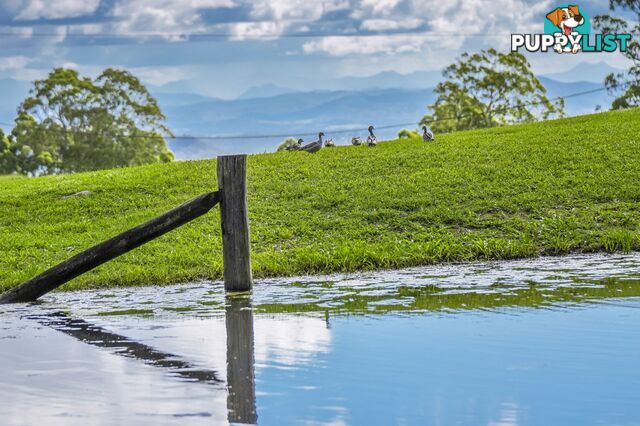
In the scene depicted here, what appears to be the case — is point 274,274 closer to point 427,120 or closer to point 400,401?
point 400,401

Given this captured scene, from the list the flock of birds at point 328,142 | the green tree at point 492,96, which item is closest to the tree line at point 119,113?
the green tree at point 492,96

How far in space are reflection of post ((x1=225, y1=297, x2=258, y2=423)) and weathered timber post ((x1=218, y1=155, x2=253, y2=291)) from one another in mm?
380

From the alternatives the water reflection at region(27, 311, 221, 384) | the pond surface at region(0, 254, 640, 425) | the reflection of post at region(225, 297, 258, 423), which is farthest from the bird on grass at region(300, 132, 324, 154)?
the water reflection at region(27, 311, 221, 384)

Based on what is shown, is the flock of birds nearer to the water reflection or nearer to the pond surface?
the pond surface

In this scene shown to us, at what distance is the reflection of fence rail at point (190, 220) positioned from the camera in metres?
12.0

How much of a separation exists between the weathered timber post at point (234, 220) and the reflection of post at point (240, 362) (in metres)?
0.38

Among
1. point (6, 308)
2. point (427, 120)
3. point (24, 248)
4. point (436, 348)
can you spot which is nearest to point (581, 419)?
point (436, 348)

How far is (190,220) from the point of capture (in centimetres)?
1209

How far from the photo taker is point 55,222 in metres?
19.7

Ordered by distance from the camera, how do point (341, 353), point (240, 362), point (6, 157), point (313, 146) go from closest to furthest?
point (240, 362) < point (341, 353) < point (313, 146) < point (6, 157)

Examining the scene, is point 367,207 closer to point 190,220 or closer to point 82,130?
point 190,220

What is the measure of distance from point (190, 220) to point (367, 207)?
270 inches

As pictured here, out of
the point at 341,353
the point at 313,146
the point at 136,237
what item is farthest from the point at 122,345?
the point at 313,146

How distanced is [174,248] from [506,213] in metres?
5.40
